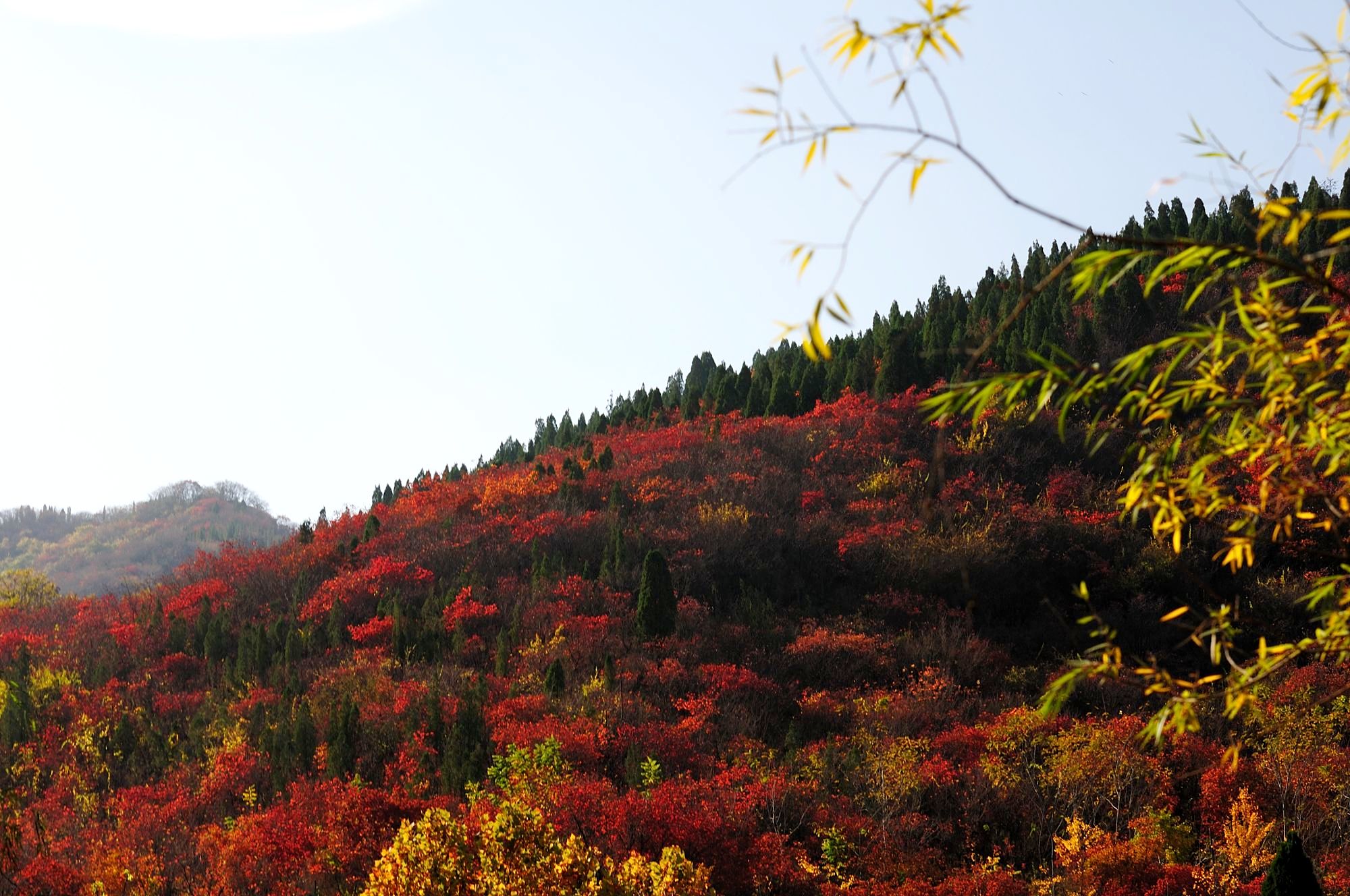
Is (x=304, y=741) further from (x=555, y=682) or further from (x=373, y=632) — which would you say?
(x=373, y=632)

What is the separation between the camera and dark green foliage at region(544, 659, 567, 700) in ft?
87.5

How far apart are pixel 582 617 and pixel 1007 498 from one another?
17776mm

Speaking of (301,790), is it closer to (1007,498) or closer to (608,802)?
(608,802)

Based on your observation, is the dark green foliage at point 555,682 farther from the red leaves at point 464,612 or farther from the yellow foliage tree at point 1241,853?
the yellow foliage tree at point 1241,853

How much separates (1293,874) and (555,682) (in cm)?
1727

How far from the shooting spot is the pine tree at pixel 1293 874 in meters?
13.3

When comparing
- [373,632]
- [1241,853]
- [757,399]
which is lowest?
[1241,853]

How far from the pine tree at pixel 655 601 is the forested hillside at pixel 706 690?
5.5 inches

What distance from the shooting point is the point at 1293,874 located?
43.8 ft

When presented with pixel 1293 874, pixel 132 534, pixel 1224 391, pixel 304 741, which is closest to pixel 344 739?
pixel 304 741

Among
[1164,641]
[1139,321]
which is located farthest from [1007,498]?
[1139,321]

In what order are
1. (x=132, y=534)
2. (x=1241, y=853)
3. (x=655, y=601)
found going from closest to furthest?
(x=1241, y=853)
(x=655, y=601)
(x=132, y=534)

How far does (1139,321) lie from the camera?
52.3 meters

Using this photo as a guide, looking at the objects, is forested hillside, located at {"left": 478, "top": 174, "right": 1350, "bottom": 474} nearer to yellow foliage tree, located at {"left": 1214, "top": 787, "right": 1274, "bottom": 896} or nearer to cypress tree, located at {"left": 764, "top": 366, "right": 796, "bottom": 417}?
cypress tree, located at {"left": 764, "top": 366, "right": 796, "bottom": 417}
